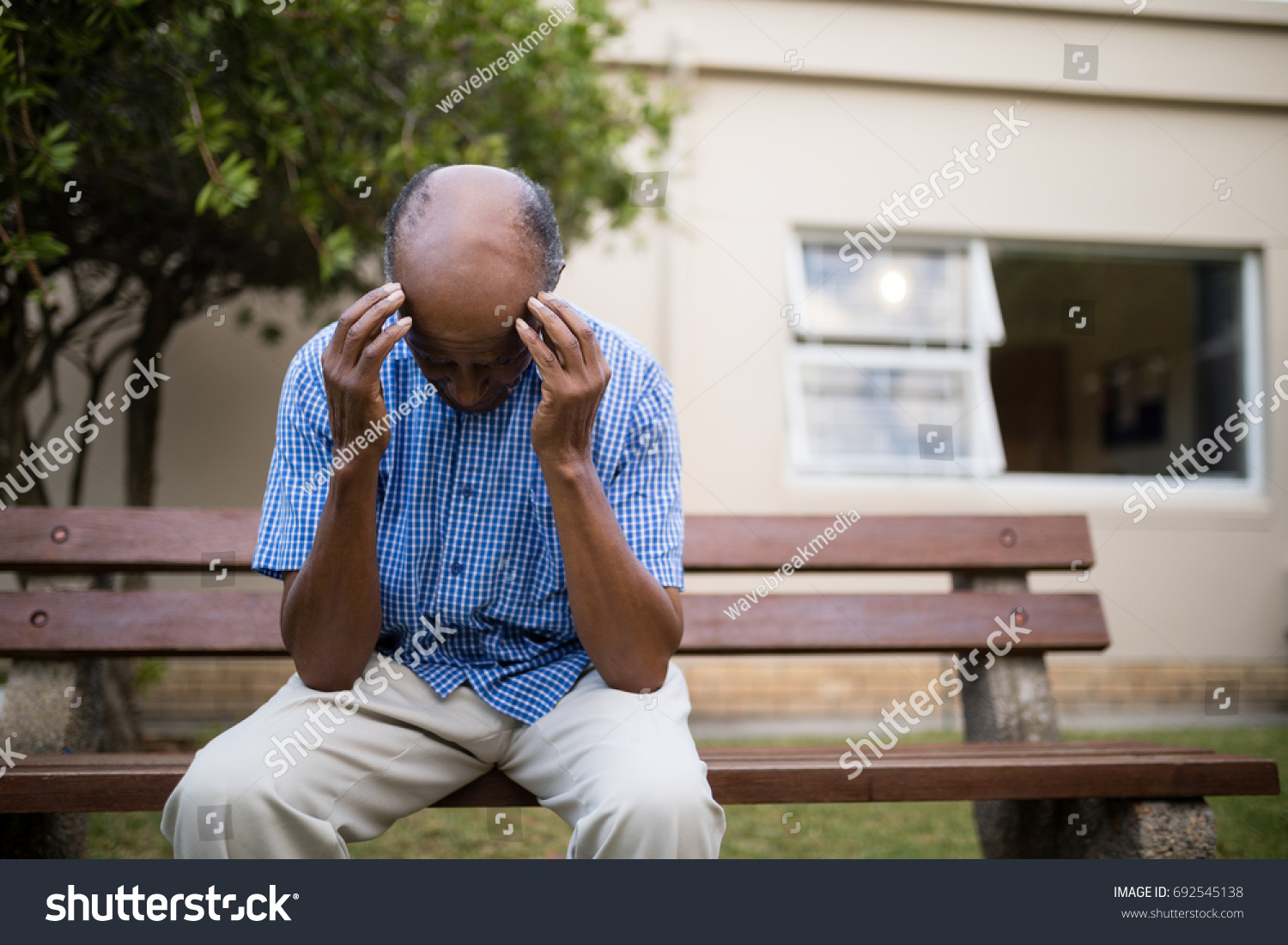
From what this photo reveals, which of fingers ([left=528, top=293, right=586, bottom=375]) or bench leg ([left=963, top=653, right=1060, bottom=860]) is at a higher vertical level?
fingers ([left=528, top=293, right=586, bottom=375])

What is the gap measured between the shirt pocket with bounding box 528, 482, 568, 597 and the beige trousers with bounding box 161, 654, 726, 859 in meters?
0.20

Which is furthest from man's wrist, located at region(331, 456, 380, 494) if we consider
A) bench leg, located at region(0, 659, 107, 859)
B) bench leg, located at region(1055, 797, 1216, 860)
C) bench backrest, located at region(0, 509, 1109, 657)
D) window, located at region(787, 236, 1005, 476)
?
window, located at region(787, 236, 1005, 476)

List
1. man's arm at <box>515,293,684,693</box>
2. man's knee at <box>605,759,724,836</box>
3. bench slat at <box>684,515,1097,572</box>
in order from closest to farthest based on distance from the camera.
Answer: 1. man's knee at <box>605,759,724,836</box>
2. man's arm at <box>515,293,684,693</box>
3. bench slat at <box>684,515,1097,572</box>

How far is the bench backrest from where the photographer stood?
2449 millimetres

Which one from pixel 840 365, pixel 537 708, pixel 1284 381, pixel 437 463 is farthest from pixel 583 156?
pixel 1284 381

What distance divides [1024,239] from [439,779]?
209 inches

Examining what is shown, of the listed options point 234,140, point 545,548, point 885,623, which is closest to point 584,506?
point 545,548

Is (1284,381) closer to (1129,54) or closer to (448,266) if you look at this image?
(1129,54)

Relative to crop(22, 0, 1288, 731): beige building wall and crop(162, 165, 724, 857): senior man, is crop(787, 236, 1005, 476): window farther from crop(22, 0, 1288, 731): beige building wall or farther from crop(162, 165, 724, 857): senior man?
crop(162, 165, 724, 857): senior man

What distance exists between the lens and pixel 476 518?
1.92m

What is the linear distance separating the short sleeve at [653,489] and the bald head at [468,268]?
29 centimetres

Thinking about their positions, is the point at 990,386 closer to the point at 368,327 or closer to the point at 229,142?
the point at 229,142

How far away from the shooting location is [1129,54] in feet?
19.5
